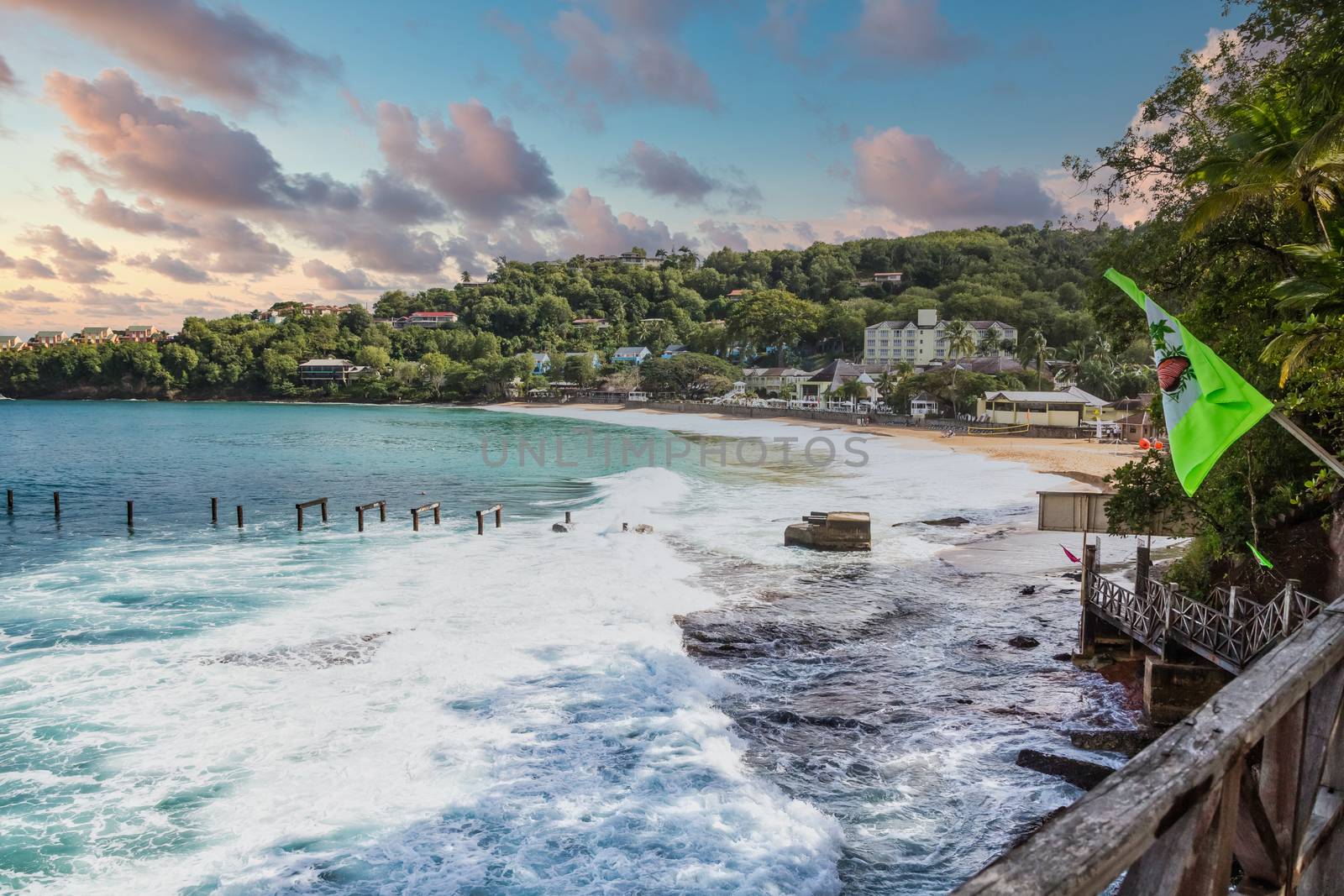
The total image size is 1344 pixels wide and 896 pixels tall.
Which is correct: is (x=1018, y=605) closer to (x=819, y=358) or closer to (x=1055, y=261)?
(x=819, y=358)

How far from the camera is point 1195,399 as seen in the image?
640 cm

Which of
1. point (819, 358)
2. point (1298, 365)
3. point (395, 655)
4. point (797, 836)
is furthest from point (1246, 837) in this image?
point (819, 358)

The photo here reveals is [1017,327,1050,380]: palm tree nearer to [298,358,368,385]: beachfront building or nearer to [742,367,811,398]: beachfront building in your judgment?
[742,367,811,398]: beachfront building

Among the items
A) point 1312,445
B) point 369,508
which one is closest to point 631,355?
point 369,508

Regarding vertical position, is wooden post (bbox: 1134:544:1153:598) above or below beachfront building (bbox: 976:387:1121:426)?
below

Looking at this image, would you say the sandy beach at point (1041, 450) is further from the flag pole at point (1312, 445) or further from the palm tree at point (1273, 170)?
the flag pole at point (1312, 445)

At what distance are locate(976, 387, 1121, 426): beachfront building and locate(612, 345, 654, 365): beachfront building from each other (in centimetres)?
9052

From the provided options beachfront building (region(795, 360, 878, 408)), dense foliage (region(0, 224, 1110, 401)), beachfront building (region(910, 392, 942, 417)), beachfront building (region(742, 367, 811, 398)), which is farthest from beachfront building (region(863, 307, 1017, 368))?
beachfront building (region(910, 392, 942, 417))

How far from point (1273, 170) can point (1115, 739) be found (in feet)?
26.1

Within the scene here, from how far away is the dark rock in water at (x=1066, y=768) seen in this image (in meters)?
10.5

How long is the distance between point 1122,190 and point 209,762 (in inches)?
885

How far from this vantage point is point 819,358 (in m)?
141

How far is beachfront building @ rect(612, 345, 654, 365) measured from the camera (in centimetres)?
15912

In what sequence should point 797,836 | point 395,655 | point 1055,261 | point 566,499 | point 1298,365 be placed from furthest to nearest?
point 1055,261 < point 566,499 < point 395,655 < point 1298,365 < point 797,836
